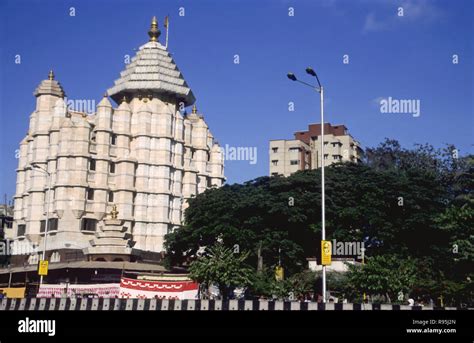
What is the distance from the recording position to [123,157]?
264ft

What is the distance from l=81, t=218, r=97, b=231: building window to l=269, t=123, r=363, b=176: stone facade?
44239 mm

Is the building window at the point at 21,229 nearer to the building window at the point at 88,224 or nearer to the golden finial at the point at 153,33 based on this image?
the building window at the point at 88,224

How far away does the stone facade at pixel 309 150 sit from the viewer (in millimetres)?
113125

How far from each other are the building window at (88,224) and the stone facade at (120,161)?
0.13m

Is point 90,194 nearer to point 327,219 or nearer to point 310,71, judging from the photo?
point 327,219

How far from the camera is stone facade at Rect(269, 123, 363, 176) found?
11312 centimetres

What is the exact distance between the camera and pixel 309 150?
116375 mm

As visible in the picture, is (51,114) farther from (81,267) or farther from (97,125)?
(81,267)

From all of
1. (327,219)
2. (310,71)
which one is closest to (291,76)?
(310,71)

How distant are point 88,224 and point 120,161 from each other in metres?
9.11

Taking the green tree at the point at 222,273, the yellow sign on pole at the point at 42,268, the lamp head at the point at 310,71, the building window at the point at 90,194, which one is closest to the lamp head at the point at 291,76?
the lamp head at the point at 310,71
